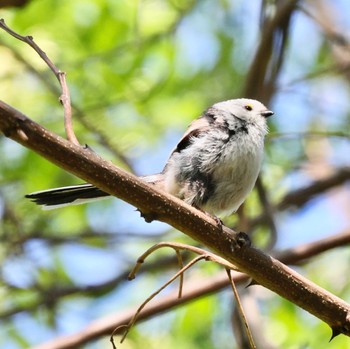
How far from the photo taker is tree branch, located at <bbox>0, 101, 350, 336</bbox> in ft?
6.73

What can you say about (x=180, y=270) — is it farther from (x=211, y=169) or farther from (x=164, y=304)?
(x=164, y=304)

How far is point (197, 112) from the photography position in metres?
5.71

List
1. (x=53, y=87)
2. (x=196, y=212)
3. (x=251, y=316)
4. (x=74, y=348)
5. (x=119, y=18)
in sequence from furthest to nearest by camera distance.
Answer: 1. (x=119, y=18)
2. (x=53, y=87)
3. (x=251, y=316)
4. (x=74, y=348)
5. (x=196, y=212)

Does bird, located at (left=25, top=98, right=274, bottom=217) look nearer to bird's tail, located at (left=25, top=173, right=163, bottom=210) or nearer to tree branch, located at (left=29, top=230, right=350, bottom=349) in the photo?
bird's tail, located at (left=25, top=173, right=163, bottom=210)

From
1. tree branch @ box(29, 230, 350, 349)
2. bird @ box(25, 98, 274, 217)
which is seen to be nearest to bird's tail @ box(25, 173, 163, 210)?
bird @ box(25, 98, 274, 217)

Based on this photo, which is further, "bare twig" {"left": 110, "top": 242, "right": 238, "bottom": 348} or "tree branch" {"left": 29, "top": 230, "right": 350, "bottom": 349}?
"tree branch" {"left": 29, "top": 230, "right": 350, "bottom": 349}

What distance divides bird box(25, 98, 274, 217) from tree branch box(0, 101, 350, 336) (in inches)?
37.8

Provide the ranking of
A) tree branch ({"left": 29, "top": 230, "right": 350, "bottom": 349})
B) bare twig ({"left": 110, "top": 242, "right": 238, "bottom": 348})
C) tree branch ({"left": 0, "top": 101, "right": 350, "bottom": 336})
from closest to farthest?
tree branch ({"left": 0, "top": 101, "right": 350, "bottom": 336})
bare twig ({"left": 110, "top": 242, "right": 238, "bottom": 348})
tree branch ({"left": 29, "top": 230, "right": 350, "bottom": 349})

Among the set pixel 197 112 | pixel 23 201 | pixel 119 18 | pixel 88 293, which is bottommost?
pixel 88 293

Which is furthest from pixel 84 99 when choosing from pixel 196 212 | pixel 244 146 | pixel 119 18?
pixel 196 212

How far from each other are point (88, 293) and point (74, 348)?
4.07 ft

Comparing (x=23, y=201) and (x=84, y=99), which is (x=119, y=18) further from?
(x=23, y=201)

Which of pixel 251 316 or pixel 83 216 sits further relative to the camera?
pixel 83 216

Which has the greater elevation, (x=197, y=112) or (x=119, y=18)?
(x=119, y=18)
